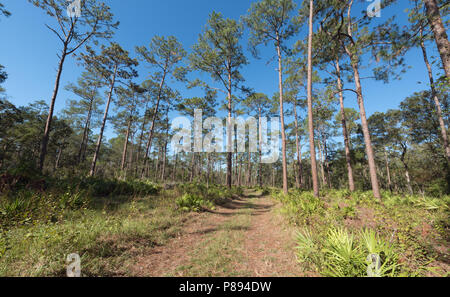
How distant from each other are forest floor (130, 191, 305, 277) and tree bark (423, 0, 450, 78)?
7.33 m

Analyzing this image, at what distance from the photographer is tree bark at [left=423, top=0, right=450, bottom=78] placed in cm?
462

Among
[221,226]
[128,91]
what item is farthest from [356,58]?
[128,91]

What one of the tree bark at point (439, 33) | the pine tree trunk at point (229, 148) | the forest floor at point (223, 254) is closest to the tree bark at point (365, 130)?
the tree bark at point (439, 33)

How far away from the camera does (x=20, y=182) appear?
6.33 m

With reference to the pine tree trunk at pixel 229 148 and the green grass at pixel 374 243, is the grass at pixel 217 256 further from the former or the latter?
the pine tree trunk at pixel 229 148

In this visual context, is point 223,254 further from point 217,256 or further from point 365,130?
point 365,130

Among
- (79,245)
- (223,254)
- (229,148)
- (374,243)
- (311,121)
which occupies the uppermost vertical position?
(311,121)

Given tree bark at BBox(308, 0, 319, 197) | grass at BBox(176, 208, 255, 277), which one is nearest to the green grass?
grass at BBox(176, 208, 255, 277)

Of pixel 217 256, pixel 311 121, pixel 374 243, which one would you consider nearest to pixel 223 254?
pixel 217 256

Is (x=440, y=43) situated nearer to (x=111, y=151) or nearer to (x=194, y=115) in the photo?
(x=194, y=115)

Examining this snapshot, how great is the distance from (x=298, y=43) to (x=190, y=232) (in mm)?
14060

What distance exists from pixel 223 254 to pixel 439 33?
935cm

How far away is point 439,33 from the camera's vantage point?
4734 mm

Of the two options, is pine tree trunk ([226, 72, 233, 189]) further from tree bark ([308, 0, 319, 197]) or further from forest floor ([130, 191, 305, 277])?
forest floor ([130, 191, 305, 277])
